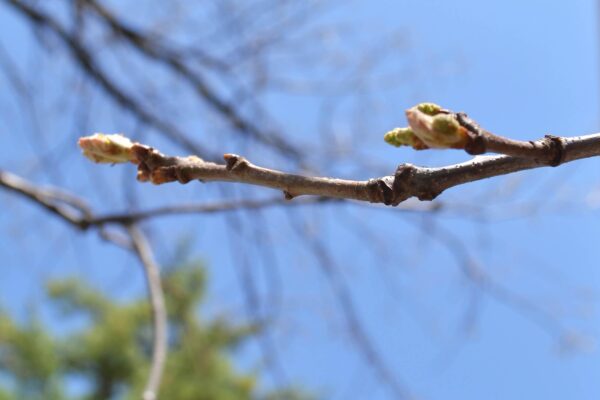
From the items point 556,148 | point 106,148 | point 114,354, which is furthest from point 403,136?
point 114,354

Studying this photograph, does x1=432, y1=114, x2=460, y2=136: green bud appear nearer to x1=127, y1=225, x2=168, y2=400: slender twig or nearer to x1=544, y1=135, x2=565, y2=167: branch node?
x1=544, y1=135, x2=565, y2=167: branch node

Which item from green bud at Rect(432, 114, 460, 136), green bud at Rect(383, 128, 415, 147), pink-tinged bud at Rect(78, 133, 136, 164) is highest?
pink-tinged bud at Rect(78, 133, 136, 164)

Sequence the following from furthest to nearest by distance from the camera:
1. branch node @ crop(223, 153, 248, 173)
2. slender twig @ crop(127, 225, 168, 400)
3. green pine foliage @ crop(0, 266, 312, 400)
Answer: green pine foliage @ crop(0, 266, 312, 400) → slender twig @ crop(127, 225, 168, 400) → branch node @ crop(223, 153, 248, 173)

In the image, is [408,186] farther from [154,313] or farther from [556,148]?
[154,313]

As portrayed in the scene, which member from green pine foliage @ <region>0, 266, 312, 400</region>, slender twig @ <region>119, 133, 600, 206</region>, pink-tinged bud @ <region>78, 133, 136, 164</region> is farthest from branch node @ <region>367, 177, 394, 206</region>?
green pine foliage @ <region>0, 266, 312, 400</region>

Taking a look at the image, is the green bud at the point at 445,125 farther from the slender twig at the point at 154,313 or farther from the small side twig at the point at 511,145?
the slender twig at the point at 154,313

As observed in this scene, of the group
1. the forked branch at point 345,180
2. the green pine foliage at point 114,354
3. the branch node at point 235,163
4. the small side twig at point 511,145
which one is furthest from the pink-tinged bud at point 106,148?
the green pine foliage at point 114,354

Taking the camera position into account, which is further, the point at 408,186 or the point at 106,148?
the point at 106,148
